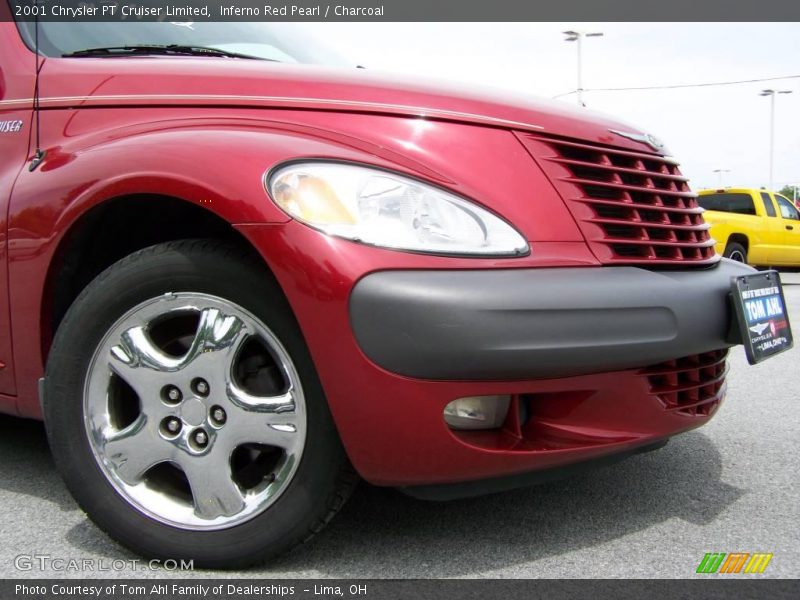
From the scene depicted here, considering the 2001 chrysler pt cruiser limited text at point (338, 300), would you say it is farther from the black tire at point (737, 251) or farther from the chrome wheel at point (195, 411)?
the black tire at point (737, 251)

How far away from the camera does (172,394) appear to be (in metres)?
1.96

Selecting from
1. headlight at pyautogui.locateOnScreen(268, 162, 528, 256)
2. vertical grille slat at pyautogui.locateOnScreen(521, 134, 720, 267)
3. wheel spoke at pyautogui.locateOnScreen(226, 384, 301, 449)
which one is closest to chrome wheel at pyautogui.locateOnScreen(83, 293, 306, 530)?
wheel spoke at pyautogui.locateOnScreen(226, 384, 301, 449)

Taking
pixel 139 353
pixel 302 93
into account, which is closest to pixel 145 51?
pixel 302 93

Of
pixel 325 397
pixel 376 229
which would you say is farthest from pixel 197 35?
pixel 325 397

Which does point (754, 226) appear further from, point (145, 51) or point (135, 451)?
point (135, 451)

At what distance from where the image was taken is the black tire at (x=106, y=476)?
6.10 ft

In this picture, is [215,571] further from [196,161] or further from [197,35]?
[197,35]

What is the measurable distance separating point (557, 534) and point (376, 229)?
3.29 ft

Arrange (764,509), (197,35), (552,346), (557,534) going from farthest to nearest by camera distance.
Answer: (197,35)
(764,509)
(557,534)
(552,346)

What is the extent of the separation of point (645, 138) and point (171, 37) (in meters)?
1.58

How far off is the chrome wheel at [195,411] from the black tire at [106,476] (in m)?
0.02

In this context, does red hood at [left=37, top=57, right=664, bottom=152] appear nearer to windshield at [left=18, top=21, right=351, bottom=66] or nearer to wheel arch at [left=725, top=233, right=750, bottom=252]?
windshield at [left=18, top=21, right=351, bottom=66]

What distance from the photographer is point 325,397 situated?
6.01 feet

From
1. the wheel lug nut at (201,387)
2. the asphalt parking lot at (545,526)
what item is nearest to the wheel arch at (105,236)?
the wheel lug nut at (201,387)
